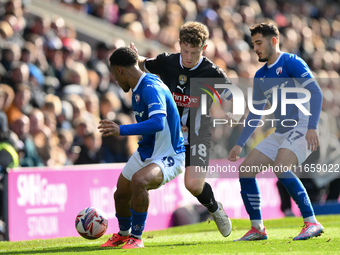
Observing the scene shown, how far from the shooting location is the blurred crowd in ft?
36.7

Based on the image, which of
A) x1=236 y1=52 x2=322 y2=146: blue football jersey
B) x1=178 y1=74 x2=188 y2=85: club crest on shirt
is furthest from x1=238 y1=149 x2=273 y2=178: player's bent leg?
x1=178 y1=74 x2=188 y2=85: club crest on shirt

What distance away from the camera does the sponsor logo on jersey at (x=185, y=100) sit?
309 inches

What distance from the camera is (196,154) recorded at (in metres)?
7.80

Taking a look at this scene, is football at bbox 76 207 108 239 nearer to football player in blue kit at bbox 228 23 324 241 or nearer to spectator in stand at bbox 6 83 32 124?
football player in blue kit at bbox 228 23 324 241

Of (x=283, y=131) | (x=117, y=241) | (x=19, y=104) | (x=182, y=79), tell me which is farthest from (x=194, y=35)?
(x=19, y=104)

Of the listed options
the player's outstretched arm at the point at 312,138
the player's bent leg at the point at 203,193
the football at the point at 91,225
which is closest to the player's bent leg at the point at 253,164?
the player's bent leg at the point at 203,193

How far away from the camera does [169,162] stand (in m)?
7.11

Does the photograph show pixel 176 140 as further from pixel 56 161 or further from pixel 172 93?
pixel 56 161

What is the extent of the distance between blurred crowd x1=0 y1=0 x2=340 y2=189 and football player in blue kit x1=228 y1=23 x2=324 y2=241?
4.24 metres

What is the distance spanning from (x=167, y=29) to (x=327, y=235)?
10.4 meters

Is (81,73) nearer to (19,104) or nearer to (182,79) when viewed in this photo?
(19,104)

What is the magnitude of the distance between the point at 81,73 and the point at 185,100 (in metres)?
5.71

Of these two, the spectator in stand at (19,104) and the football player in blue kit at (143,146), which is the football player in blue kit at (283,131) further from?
the spectator in stand at (19,104)

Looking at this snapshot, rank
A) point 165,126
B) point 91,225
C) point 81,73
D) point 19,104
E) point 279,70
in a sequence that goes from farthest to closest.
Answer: point 81,73
point 19,104
point 279,70
point 91,225
point 165,126
